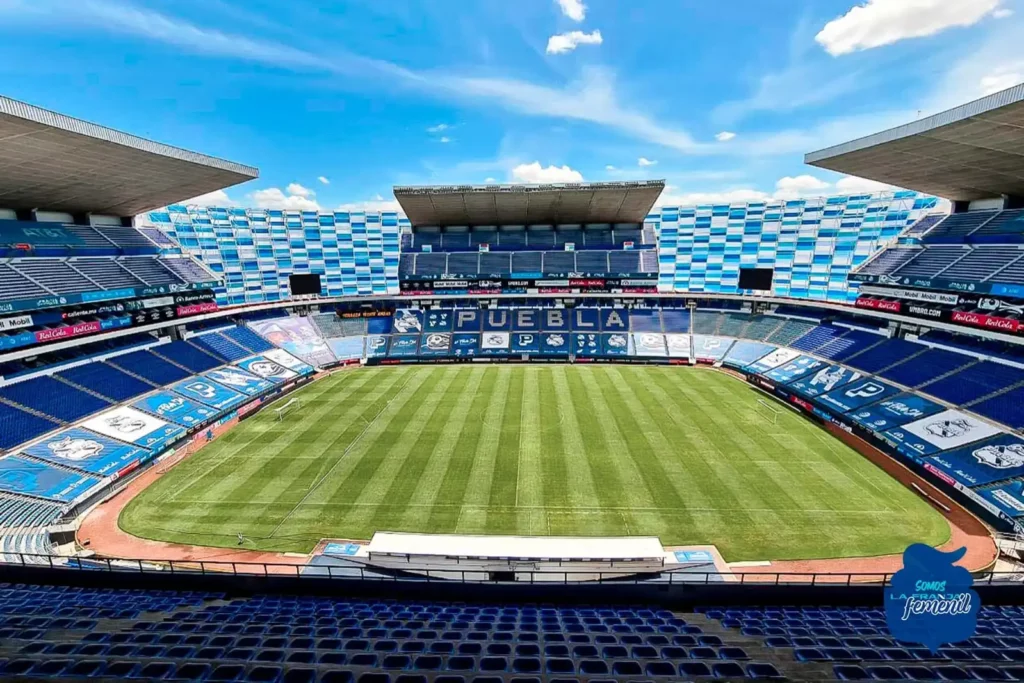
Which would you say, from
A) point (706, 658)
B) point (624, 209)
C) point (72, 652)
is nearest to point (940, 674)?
point (706, 658)

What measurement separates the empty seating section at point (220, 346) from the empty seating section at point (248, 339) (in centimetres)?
68

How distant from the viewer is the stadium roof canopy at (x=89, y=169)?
19797 millimetres

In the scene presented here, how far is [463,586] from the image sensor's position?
10.9 meters

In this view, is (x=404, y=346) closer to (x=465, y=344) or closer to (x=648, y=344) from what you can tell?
(x=465, y=344)

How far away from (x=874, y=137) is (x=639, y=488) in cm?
2534

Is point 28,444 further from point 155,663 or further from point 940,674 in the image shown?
point 940,674

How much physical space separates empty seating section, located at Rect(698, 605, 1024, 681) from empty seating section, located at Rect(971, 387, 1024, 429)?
17.6 metres

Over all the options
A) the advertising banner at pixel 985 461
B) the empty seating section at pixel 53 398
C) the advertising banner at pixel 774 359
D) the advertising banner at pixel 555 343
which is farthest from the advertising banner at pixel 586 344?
the empty seating section at pixel 53 398

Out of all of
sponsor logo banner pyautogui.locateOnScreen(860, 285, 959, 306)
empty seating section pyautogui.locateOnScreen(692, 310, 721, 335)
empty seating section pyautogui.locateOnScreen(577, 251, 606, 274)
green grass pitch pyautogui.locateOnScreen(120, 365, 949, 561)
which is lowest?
green grass pitch pyautogui.locateOnScreen(120, 365, 949, 561)

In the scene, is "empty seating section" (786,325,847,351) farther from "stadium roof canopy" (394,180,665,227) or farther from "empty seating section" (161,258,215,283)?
"empty seating section" (161,258,215,283)

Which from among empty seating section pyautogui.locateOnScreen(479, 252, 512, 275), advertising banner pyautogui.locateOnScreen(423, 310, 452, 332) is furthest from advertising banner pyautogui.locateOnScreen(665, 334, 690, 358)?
advertising banner pyautogui.locateOnScreen(423, 310, 452, 332)

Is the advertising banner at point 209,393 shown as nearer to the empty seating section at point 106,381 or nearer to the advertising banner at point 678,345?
the empty seating section at point 106,381

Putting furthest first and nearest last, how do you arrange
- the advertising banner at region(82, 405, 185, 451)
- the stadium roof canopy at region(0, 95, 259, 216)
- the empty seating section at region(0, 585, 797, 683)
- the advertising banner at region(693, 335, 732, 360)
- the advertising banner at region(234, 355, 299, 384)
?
the advertising banner at region(693, 335, 732, 360) < the advertising banner at region(234, 355, 299, 384) < the advertising banner at region(82, 405, 185, 451) < the stadium roof canopy at region(0, 95, 259, 216) < the empty seating section at region(0, 585, 797, 683)

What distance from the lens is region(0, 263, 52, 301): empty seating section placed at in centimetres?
2475
